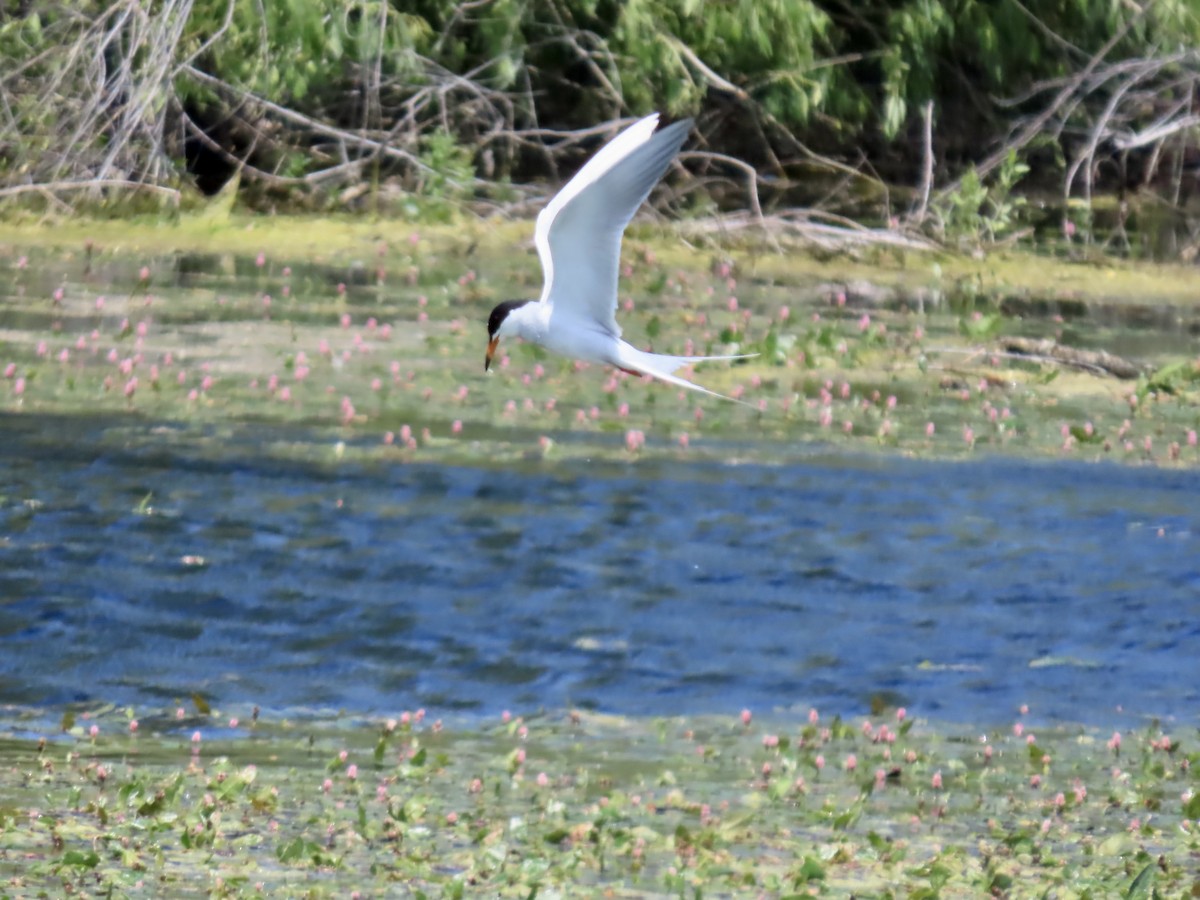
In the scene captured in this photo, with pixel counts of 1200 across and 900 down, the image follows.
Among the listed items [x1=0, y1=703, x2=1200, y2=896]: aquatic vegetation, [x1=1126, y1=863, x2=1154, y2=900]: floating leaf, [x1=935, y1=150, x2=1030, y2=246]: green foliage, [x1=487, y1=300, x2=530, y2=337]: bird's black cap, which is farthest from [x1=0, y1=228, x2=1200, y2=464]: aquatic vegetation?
[x1=1126, y1=863, x2=1154, y2=900]: floating leaf

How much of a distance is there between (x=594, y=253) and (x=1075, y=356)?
249 inches

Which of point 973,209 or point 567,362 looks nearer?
point 567,362

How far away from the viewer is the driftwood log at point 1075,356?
502 inches

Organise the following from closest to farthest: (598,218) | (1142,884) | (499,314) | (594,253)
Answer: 1. (1142,884)
2. (598,218)
3. (594,253)
4. (499,314)

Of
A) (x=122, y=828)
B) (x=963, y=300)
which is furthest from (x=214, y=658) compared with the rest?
(x=963, y=300)

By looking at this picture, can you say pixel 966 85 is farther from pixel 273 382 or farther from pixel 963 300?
pixel 273 382

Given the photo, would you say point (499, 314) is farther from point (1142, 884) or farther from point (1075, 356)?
point (1075, 356)

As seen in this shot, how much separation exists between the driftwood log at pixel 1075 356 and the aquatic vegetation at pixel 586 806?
6.39 m

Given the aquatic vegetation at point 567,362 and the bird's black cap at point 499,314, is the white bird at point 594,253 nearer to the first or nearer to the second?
the bird's black cap at point 499,314

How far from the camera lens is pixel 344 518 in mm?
8992

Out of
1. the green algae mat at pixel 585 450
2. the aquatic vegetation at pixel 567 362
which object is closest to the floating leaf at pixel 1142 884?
the green algae mat at pixel 585 450

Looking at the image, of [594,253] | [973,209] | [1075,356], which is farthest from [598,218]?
[973,209]

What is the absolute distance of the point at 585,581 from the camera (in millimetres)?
8250

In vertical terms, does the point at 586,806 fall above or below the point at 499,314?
below
